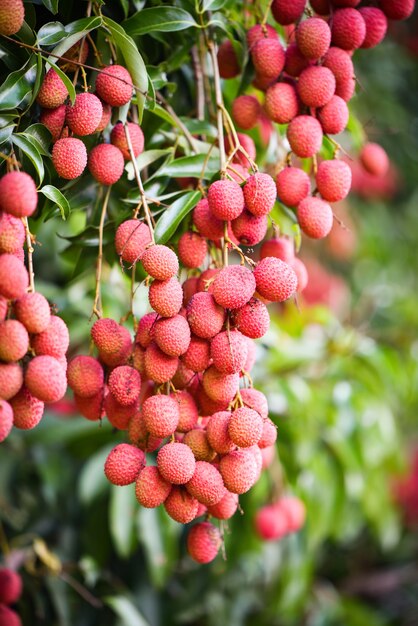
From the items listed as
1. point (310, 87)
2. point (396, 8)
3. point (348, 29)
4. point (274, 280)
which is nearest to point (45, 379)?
point (274, 280)

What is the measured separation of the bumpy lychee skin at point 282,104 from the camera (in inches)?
32.3

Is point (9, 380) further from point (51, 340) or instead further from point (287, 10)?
point (287, 10)

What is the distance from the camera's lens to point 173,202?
825 mm

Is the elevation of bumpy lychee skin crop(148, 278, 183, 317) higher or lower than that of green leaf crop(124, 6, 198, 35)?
lower

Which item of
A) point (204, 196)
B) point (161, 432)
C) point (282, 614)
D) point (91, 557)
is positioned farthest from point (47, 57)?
point (282, 614)

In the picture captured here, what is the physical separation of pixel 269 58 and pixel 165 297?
1.16 ft

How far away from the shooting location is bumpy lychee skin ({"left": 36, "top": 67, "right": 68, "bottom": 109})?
70 centimetres

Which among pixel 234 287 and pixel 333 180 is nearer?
pixel 234 287

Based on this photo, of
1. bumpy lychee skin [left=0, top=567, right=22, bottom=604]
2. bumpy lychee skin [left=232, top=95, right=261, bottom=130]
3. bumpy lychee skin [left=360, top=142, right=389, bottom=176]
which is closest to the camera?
bumpy lychee skin [left=232, top=95, right=261, bottom=130]

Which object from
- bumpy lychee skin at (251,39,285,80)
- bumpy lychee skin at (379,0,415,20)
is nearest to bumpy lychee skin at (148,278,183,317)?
bumpy lychee skin at (251,39,285,80)

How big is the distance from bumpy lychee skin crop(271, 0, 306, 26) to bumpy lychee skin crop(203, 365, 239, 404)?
0.48 m

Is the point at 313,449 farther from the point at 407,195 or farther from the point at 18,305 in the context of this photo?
the point at 407,195

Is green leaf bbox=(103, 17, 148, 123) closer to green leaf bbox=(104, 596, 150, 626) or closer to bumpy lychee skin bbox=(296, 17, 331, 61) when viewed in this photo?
bumpy lychee skin bbox=(296, 17, 331, 61)

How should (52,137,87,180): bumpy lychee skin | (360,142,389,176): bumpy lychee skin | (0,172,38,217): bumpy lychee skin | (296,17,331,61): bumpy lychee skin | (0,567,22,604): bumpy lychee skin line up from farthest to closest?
(360,142,389,176): bumpy lychee skin
(0,567,22,604): bumpy lychee skin
(296,17,331,61): bumpy lychee skin
(52,137,87,180): bumpy lychee skin
(0,172,38,217): bumpy lychee skin
